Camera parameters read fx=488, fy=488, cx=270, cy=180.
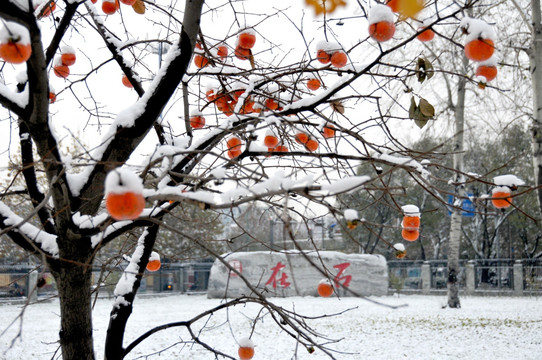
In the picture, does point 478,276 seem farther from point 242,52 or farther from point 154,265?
point 242,52

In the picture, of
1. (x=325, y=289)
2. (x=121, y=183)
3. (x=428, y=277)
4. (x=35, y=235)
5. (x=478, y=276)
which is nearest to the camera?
(x=121, y=183)

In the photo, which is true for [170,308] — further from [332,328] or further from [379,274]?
[379,274]

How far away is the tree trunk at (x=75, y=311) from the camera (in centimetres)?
191

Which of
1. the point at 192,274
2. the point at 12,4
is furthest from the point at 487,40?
the point at 192,274

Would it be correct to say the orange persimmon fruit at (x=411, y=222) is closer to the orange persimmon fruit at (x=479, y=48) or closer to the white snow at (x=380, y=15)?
the orange persimmon fruit at (x=479, y=48)

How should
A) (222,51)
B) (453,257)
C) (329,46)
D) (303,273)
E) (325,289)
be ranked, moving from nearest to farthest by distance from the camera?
(329,46)
(325,289)
(222,51)
(453,257)
(303,273)

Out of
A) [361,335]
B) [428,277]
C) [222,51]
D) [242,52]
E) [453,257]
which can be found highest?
[222,51]

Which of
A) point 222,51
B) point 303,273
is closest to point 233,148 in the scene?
point 222,51

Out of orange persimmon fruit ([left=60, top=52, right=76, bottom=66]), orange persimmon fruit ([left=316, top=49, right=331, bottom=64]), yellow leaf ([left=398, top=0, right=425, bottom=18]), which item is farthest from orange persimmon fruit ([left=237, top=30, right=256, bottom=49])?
yellow leaf ([left=398, top=0, right=425, bottom=18])

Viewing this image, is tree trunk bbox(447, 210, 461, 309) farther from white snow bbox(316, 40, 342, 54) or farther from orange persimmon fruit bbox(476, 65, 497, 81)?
orange persimmon fruit bbox(476, 65, 497, 81)

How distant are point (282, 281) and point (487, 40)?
13902mm

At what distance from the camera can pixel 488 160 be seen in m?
20.7

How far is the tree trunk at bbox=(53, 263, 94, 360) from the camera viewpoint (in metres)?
1.91

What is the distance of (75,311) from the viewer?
1.95 m
